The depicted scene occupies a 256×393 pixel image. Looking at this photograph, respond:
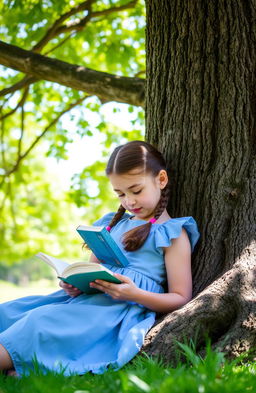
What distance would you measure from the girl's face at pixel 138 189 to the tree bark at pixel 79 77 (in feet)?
5.68

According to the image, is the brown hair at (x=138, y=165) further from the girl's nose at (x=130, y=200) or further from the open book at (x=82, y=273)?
the open book at (x=82, y=273)

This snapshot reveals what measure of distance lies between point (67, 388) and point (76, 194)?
6.83 metres

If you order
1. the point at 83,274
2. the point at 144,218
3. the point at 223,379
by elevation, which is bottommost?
the point at 223,379

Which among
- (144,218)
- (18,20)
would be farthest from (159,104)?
(18,20)

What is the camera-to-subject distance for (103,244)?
3.25 meters

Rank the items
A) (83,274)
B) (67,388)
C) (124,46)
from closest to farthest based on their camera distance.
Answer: (67,388)
(83,274)
(124,46)


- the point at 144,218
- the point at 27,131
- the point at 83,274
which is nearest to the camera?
the point at 83,274

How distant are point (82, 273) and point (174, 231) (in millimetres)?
661

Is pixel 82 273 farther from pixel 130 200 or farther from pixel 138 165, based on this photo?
pixel 138 165

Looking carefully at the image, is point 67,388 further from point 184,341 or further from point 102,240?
point 102,240

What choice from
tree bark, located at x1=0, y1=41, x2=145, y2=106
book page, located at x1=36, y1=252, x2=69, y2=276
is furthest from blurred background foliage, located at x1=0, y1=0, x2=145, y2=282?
book page, located at x1=36, y1=252, x2=69, y2=276

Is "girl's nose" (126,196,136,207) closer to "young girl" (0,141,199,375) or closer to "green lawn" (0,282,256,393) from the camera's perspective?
"young girl" (0,141,199,375)

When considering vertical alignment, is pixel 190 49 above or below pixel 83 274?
above

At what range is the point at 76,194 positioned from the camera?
29.3ft
